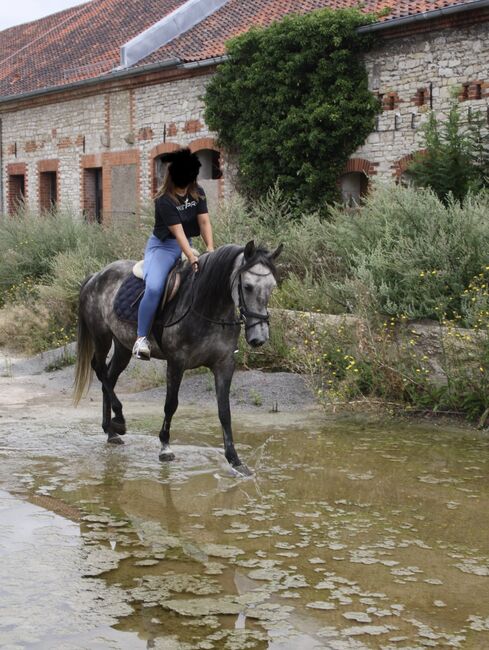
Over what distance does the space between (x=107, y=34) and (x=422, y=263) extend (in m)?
21.5

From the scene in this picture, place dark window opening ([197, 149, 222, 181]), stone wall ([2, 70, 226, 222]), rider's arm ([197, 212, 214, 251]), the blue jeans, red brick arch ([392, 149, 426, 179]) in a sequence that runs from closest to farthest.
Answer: the blue jeans < rider's arm ([197, 212, 214, 251]) < red brick arch ([392, 149, 426, 179]) < dark window opening ([197, 149, 222, 181]) < stone wall ([2, 70, 226, 222])

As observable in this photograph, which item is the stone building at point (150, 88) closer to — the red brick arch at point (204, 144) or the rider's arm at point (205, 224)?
the red brick arch at point (204, 144)

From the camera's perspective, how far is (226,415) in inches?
300

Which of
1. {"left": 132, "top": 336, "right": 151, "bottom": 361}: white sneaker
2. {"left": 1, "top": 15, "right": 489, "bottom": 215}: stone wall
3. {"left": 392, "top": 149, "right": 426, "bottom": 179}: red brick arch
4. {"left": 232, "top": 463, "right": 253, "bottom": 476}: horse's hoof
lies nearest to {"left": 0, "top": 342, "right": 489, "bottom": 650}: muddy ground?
{"left": 232, "top": 463, "right": 253, "bottom": 476}: horse's hoof

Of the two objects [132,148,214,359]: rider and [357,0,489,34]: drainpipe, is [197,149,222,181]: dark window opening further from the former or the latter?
[132,148,214,359]: rider

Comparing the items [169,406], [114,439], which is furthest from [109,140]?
[169,406]

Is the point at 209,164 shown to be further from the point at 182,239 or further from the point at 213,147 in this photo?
the point at 182,239

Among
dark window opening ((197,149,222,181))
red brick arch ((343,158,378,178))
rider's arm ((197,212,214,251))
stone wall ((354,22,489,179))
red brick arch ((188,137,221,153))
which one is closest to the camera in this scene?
rider's arm ((197,212,214,251))

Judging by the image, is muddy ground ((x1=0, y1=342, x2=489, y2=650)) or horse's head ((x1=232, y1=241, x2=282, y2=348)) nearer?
muddy ground ((x1=0, y1=342, x2=489, y2=650))

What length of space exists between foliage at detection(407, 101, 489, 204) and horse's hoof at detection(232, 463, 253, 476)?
29.4 feet

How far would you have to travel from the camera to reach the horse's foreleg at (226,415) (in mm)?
7535

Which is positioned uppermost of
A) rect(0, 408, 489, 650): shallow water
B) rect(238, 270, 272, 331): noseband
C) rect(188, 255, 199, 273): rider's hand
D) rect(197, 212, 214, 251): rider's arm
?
rect(197, 212, 214, 251): rider's arm

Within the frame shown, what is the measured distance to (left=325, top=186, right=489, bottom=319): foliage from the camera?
10.0m

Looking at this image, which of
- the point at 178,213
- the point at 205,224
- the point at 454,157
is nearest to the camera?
the point at 178,213
